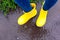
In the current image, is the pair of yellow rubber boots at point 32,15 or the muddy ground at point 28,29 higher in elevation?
the pair of yellow rubber boots at point 32,15

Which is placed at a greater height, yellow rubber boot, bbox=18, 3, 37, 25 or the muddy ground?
yellow rubber boot, bbox=18, 3, 37, 25

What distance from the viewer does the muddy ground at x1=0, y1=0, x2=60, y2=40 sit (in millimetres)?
2270

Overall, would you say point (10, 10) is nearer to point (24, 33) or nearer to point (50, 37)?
point (24, 33)

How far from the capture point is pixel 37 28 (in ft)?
7.68

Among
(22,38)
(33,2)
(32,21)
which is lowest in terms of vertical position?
(22,38)

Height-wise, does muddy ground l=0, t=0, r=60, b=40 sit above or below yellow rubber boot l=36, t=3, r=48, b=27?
below

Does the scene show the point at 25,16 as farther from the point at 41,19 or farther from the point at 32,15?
the point at 41,19

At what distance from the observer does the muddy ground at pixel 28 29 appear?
227 centimetres

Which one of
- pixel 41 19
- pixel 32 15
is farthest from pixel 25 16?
pixel 41 19

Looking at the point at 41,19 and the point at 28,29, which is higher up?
the point at 41,19

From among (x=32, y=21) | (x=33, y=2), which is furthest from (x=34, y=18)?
(x=33, y=2)

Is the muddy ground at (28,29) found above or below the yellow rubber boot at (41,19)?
below

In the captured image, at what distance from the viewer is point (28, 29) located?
2346mm

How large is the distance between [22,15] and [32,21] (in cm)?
17
